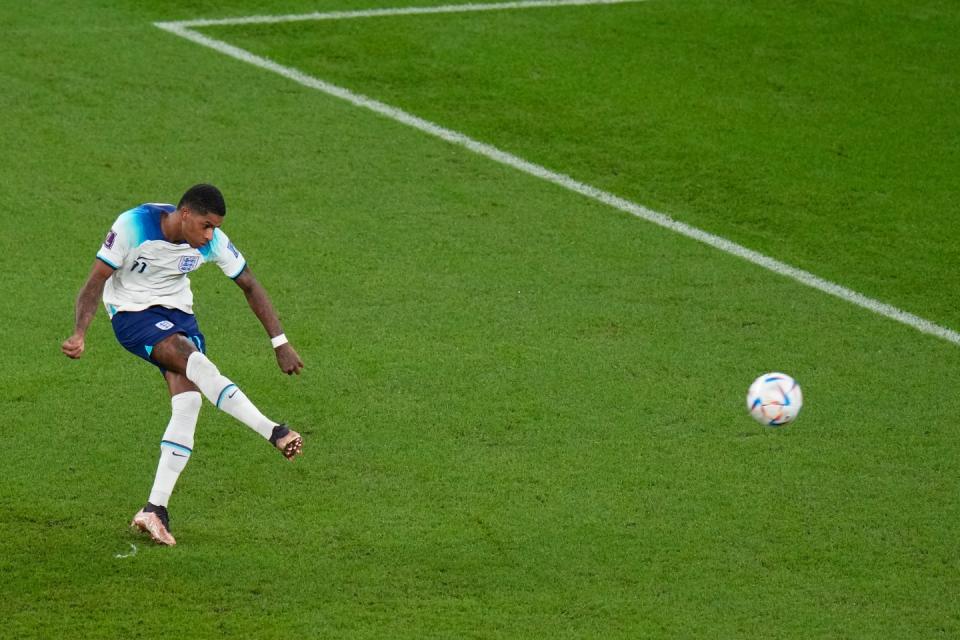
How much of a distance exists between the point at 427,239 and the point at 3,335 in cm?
310

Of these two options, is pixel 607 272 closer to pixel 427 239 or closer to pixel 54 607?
pixel 427 239

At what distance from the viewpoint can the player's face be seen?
7.03 m

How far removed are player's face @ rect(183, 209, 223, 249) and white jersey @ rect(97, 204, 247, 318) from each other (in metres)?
0.10

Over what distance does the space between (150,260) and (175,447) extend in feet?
3.05

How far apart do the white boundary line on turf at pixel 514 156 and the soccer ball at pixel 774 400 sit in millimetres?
2551

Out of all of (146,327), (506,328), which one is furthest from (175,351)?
(506,328)

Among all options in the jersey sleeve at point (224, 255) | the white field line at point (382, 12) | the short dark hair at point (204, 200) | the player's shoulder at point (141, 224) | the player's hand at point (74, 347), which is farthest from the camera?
the white field line at point (382, 12)

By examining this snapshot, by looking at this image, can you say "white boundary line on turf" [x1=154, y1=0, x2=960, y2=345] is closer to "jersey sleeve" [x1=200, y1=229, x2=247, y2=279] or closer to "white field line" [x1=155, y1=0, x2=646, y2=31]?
"white field line" [x1=155, y1=0, x2=646, y2=31]

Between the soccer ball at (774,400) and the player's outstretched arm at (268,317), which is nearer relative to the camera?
the player's outstretched arm at (268,317)

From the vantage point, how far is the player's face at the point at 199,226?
23.1 feet

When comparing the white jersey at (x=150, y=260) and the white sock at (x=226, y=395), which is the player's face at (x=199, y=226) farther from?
the white sock at (x=226, y=395)

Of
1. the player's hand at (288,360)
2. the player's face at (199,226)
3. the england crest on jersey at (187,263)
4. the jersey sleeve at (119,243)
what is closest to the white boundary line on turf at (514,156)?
the player's hand at (288,360)

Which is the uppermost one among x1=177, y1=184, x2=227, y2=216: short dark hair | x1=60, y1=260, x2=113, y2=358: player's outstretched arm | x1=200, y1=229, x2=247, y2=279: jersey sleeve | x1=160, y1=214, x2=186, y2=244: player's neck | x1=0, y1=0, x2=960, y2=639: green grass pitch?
x1=177, y1=184, x2=227, y2=216: short dark hair

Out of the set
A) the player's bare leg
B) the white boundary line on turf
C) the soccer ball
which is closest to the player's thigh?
A: the player's bare leg
